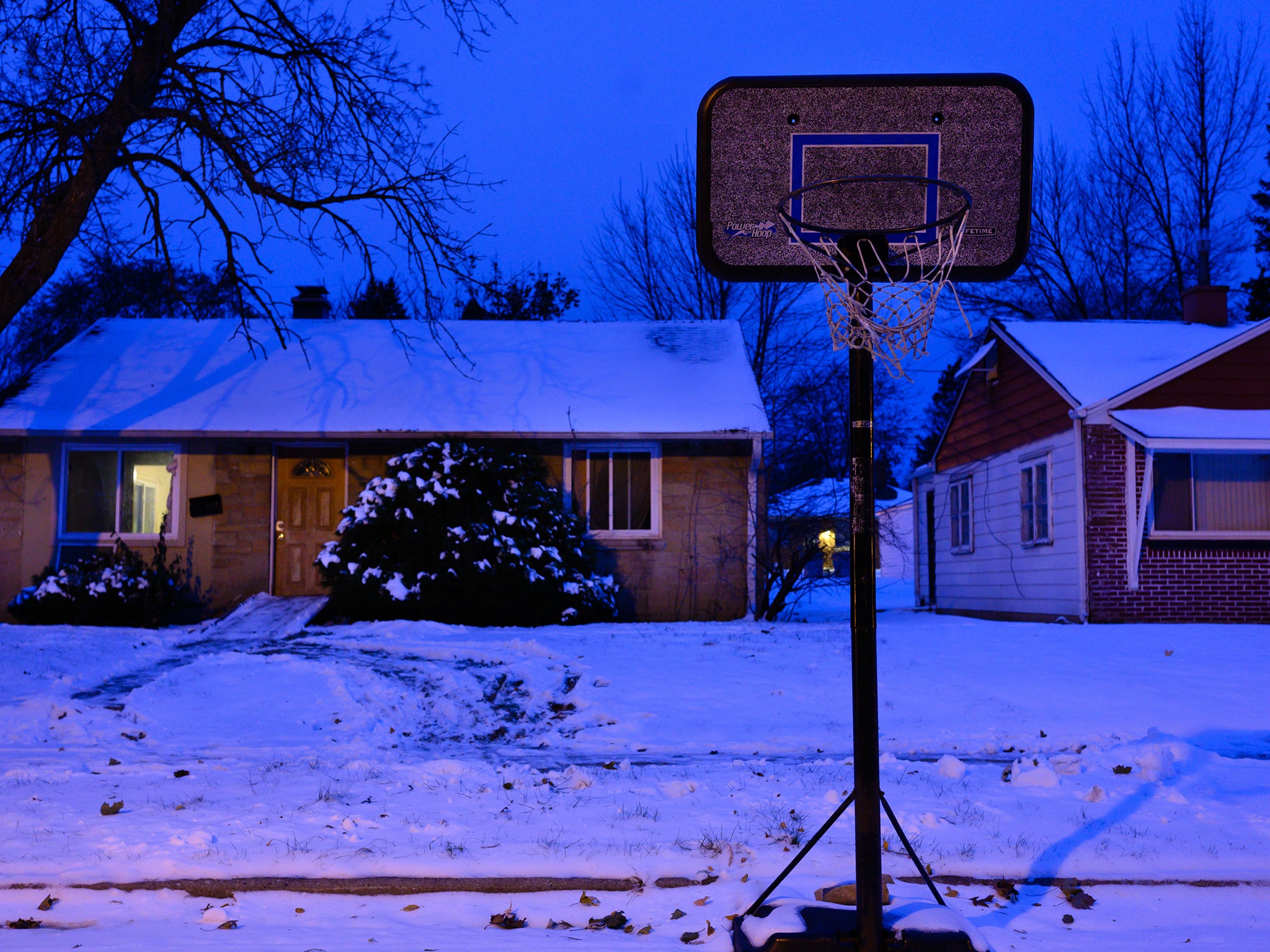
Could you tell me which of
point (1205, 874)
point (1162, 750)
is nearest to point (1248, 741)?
point (1162, 750)

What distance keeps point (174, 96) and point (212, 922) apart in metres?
12.2

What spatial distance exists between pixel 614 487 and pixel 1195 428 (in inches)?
333

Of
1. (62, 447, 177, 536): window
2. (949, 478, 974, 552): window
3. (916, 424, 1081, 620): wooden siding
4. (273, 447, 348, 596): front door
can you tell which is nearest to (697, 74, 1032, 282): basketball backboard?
(916, 424, 1081, 620): wooden siding

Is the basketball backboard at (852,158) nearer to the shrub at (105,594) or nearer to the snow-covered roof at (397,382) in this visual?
the snow-covered roof at (397,382)

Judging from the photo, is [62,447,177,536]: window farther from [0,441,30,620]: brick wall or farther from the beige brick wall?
[0,441,30,620]: brick wall

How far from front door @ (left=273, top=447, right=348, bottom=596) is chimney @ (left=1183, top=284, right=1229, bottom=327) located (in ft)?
49.3

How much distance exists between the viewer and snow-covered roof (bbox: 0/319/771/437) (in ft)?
52.5

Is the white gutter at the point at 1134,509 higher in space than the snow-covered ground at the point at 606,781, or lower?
higher

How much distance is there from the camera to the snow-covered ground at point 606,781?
13.9 feet

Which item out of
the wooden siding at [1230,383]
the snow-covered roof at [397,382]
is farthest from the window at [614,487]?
the wooden siding at [1230,383]

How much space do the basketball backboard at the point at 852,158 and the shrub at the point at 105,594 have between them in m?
13.2

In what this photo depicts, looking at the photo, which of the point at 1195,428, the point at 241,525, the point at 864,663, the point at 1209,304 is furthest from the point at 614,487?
the point at 864,663

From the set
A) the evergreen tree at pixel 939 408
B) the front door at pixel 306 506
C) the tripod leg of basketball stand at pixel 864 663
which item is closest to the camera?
the tripod leg of basketball stand at pixel 864 663

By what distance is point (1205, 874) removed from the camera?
14.7 feet
